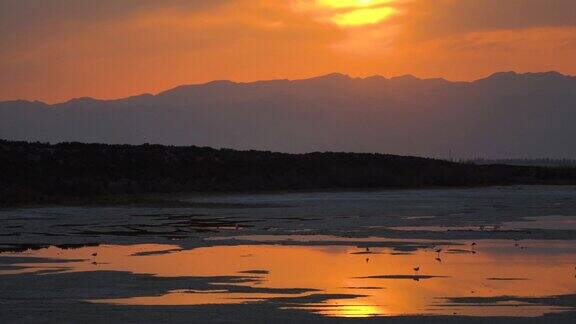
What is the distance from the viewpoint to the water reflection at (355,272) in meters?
16.2

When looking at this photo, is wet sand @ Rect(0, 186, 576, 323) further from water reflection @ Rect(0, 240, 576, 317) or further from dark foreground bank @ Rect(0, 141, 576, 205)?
dark foreground bank @ Rect(0, 141, 576, 205)

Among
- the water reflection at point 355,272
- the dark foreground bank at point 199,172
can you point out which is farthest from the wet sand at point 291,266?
the dark foreground bank at point 199,172

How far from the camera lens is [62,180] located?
177 ft

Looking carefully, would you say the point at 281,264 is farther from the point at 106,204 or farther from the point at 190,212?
the point at 106,204

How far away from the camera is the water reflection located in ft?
53.1

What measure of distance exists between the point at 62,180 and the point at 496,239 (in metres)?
31.5

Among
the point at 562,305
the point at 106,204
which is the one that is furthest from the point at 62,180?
the point at 562,305

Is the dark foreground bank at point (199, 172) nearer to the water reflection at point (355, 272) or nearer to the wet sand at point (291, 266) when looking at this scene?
the wet sand at point (291, 266)

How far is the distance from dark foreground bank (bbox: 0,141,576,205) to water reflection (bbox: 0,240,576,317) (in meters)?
24.4

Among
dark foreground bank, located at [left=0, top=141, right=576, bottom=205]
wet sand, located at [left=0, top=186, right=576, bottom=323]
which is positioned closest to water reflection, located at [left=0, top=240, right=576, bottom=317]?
wet sand, located at [left=0, top=186, right=576, bottom=323]

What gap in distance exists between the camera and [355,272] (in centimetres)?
1994

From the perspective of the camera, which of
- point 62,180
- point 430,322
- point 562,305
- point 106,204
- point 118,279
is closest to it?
point 430,322

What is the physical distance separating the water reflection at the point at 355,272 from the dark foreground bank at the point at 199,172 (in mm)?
24379

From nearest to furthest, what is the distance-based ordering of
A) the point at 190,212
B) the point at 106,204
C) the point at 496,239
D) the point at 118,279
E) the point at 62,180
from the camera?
the point at 118,279 → the point at 496,239 → the point at 190,212 → the point at 106,204 → the point at 62,180
